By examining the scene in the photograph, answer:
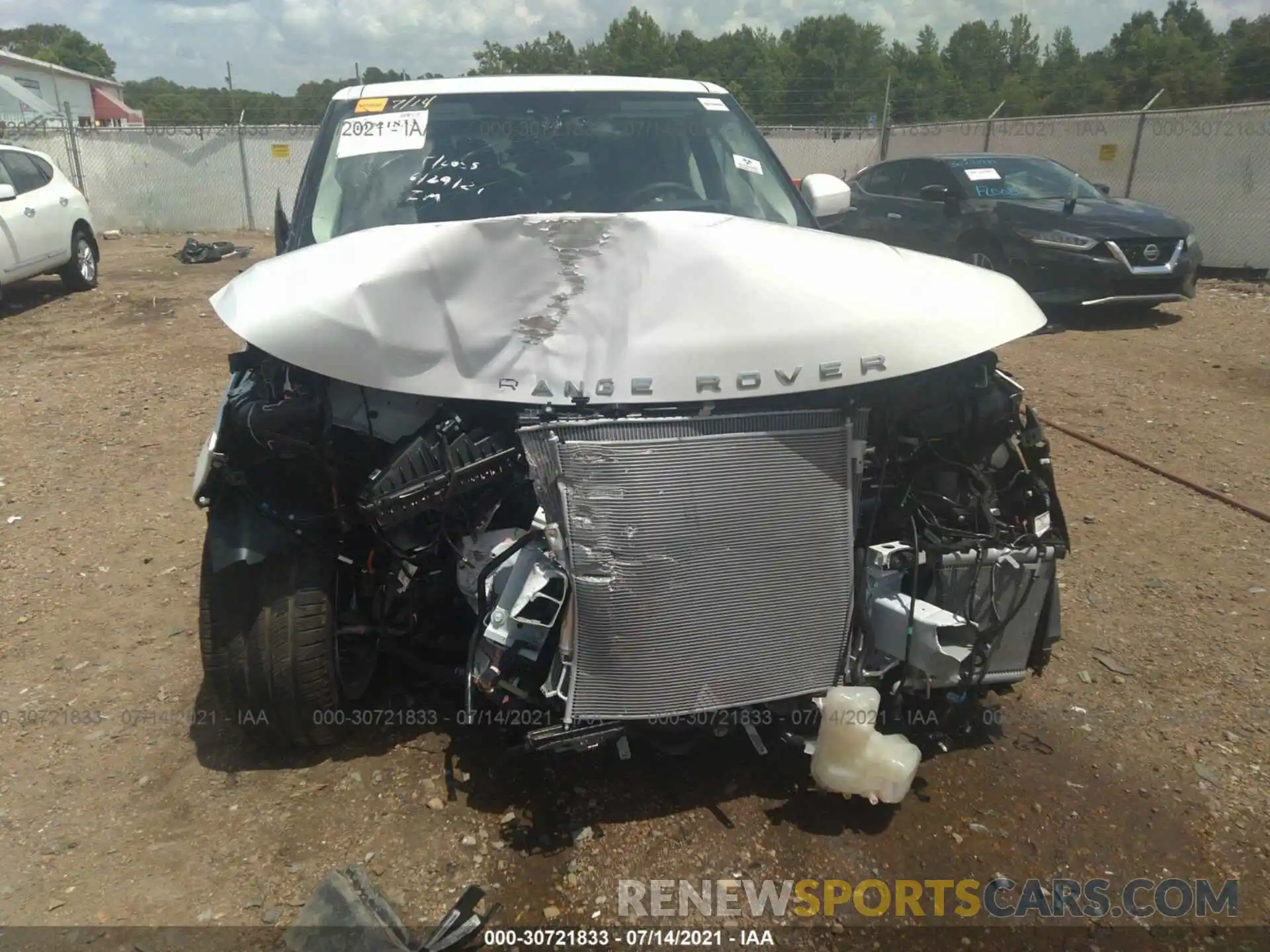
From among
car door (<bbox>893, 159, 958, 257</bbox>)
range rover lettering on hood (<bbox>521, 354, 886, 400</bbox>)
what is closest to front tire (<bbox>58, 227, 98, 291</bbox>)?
car door (<bbox>893, 159, 958, 257</bbox>)

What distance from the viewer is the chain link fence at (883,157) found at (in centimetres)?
1173

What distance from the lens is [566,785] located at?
2.63 m

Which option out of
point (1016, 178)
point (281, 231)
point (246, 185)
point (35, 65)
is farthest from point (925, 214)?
point (35, 65)

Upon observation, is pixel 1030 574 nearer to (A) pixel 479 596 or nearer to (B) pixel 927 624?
(B) pixel 927 624

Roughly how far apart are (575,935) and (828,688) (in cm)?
89

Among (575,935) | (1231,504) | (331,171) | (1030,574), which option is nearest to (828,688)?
(1030,574)

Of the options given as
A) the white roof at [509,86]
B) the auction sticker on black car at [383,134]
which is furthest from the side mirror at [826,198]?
the auction sticker on black car at [383,134]

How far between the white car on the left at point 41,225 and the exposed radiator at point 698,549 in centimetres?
902

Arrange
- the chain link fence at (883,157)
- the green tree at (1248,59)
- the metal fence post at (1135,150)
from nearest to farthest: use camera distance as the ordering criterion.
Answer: the chain link fence at (883,157)
the metal fence post at (1135,150)
the green tree at (1248,59)

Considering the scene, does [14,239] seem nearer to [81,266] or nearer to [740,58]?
[81,266]

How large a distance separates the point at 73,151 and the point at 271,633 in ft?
61.6

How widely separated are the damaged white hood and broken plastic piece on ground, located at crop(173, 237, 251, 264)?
12796 millimetres

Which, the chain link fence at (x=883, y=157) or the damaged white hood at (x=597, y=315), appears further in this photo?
the chain link fence at (x=883, y=157)

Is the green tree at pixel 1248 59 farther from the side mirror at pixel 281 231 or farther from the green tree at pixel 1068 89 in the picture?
the side mirror at pixel 281 231
